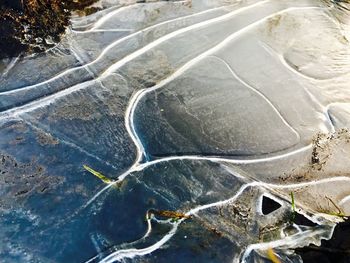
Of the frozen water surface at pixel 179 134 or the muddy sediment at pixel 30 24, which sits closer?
the frozen water surface at pixel 179 134

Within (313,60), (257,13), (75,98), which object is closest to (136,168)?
(75,98)

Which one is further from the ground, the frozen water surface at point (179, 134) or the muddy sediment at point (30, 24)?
the muddy sediment at point (30, 24)

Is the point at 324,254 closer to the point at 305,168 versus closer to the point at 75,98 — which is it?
the point at 305,168

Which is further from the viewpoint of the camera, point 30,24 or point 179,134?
point 30,24

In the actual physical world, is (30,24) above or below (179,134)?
above

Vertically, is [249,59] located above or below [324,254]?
above
